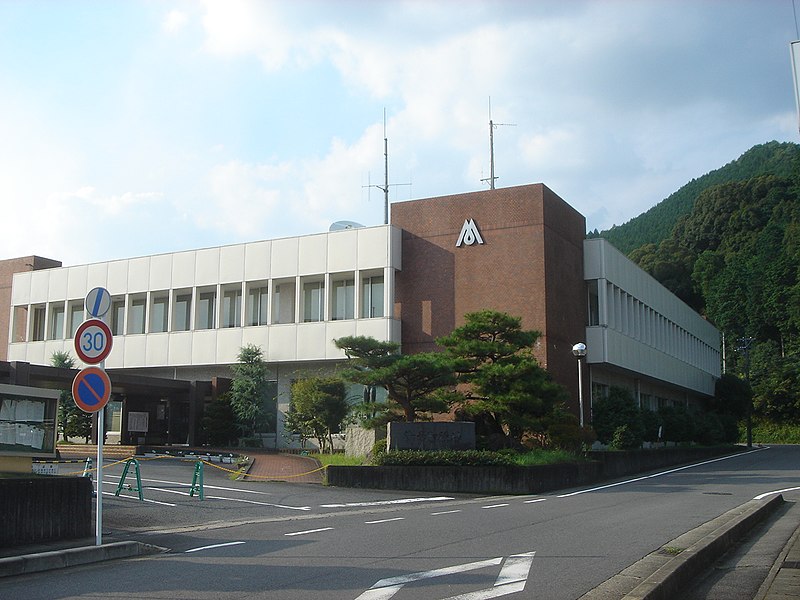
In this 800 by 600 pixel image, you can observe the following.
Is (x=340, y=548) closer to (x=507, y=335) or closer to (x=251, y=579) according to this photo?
(x=251, y=579)

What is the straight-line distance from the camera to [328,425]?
1344 inches

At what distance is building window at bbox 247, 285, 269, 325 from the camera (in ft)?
132

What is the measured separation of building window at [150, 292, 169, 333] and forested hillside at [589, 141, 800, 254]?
79.6 m

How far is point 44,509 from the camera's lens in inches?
419

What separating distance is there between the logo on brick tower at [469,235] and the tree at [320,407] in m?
8.25

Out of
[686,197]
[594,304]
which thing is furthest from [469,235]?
[686,197]

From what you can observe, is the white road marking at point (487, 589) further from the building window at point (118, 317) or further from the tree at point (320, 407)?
the building window at point (118, 317)

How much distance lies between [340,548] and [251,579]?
2299 millimetres

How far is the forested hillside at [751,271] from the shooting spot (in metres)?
79.1

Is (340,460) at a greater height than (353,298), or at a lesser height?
lesser

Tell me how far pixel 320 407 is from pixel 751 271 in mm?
69785

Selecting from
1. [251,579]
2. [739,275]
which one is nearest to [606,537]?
[251,579]

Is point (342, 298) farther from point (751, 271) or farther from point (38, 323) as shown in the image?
point (751, 271)

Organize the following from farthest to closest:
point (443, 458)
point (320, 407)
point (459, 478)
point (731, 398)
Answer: point (731, 398) → point (320, 407) → point (443, 458) → point (459, 478)
